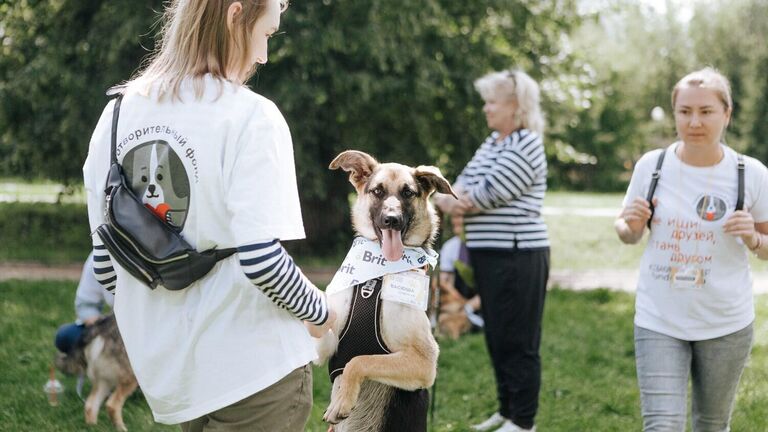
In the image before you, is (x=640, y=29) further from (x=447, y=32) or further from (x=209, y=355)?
(x=209, y=355)

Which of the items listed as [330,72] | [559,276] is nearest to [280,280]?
[330,72]

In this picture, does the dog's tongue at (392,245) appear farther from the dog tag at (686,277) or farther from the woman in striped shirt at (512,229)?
the woman in striped shirt at (512,229)

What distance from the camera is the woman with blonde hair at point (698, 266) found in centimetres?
374

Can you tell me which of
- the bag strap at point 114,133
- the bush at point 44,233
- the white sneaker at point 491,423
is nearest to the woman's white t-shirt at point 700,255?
the white sneaker at point 491,423

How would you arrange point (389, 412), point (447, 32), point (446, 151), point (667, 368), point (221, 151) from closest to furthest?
1. point (221, 151)
2. point (389, 412)
3. point (667, 368)
4. point (447, 32)
5. point (446, 151)

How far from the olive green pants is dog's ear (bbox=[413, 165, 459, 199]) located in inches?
56.1

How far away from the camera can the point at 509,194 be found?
505 centimetres

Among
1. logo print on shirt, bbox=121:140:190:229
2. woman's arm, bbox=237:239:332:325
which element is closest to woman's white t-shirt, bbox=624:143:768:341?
woman's arm, bbox=237:239:332:325

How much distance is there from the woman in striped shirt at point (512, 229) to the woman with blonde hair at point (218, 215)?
2.82 metres

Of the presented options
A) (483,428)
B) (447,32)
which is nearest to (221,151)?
(483,428)

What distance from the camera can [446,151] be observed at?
45.9 ft

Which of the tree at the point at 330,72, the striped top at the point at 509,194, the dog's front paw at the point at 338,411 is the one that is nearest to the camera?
the dog's front paw at the point at 338,411

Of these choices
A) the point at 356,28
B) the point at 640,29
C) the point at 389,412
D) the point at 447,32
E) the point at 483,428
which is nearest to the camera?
the point at 389,412

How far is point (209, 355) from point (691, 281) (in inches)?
96.8
